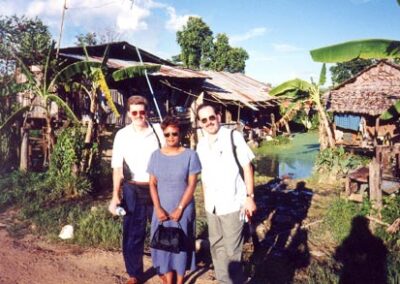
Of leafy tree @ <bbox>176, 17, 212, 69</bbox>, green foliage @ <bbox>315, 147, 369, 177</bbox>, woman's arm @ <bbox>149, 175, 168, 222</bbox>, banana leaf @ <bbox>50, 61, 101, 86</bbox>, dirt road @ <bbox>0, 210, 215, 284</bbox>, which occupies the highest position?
leafy tree @ <bbox>176, 17, 212, 69</bbox>

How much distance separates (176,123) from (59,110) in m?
9.61

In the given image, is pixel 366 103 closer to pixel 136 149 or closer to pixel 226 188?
pixel 226 188

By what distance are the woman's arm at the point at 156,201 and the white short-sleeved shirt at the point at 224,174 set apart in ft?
1.44

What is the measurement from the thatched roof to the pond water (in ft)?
8.52

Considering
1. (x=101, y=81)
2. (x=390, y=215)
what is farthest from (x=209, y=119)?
(x=101, y=81)

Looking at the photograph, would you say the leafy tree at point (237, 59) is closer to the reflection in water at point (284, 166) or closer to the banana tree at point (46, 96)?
the reflection in water at point (284, 166)

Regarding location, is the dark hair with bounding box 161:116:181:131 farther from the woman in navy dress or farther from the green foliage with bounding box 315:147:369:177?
the green foliage with bounding box 315:147:369:177

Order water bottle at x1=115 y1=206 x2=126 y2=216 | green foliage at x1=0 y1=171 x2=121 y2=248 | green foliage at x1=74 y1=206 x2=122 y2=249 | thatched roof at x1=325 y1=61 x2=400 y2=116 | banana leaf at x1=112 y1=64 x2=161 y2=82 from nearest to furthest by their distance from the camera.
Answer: water bottle at x1=115 y1=206 x2=126 y2=216 < green foliage at x1=74 y1=206 x2=122 y2=249 < green foliage at x1=0 y1=171 x2=121 y2=248 < banana leaf at x1=112 y1=64 x2=161 y2=82 < thatched roof at x1=325 y1=61 x2=400 y2=116

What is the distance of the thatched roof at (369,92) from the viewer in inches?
639

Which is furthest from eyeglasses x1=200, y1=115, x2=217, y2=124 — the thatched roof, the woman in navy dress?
the thatched roof

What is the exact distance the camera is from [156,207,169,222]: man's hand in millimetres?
3457

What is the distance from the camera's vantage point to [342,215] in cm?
703

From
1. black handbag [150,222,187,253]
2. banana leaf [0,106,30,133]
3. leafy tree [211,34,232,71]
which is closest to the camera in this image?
black handbag [150,222,187,253]

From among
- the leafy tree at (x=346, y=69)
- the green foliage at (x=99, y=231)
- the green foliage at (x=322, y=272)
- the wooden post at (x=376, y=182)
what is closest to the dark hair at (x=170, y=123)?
the green foliage at (x=322, y=272)
